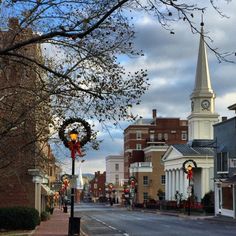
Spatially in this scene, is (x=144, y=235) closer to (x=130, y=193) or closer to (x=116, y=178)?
(x=130, y=193)

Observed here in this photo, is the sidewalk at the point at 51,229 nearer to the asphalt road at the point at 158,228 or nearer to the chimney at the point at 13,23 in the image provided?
the asphalt road at the point at 158,228

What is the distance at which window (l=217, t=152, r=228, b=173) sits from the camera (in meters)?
57.7

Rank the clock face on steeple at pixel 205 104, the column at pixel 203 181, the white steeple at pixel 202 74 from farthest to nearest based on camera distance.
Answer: the clock face on steeple at pixel 205 104
the white steeple at pixel 202 74
the column at pixel 203 181

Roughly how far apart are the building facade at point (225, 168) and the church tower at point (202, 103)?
39127 millimetres

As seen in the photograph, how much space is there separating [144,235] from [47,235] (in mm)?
4923

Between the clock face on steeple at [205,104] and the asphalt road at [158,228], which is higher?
the clock face on steeple at [205,104]

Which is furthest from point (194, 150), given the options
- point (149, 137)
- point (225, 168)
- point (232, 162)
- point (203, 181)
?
point (149, 137)

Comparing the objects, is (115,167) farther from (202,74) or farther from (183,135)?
(202,74)

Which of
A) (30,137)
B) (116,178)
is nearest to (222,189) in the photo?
(30,137)

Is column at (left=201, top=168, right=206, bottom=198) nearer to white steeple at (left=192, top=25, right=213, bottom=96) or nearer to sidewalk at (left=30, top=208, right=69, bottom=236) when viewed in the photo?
white steeple at (left=192, top=25, right=213, bottom=96)

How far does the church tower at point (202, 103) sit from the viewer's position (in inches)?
3984

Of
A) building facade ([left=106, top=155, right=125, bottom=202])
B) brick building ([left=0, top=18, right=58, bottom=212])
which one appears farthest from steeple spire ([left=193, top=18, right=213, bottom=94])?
building facade ([left=106, top=155, right=125, bottom=202])

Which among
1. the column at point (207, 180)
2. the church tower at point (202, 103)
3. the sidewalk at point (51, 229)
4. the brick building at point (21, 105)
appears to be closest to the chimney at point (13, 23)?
the brick building at point (21, 105)

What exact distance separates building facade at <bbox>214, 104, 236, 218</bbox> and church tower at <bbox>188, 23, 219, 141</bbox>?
128 feet
